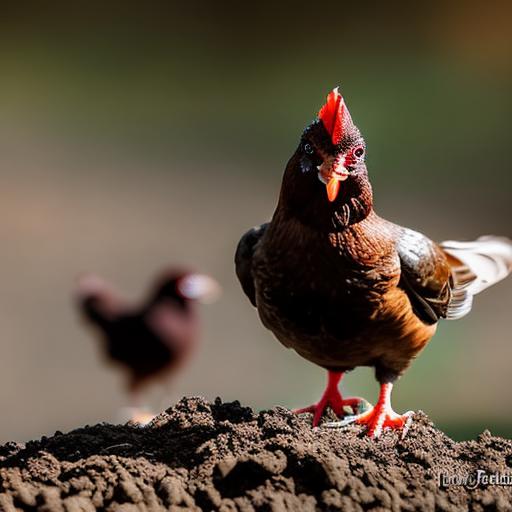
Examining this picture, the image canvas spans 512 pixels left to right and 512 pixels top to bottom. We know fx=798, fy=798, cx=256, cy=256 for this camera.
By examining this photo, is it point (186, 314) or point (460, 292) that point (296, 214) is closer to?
point (460, 292)

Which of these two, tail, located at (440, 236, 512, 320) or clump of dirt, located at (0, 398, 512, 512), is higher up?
tail, located at (440, 236, 512, 320)

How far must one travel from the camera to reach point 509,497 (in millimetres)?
1949

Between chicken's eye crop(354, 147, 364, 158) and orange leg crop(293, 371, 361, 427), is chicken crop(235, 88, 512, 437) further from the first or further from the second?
orange leg crop(293, 371, 361, 427)

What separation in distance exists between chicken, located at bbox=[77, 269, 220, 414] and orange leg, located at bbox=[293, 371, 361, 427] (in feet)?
Answer: 5.00

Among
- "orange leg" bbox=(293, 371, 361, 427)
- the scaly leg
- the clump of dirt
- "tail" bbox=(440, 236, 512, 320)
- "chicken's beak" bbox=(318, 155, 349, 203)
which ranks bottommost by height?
the clump of dirt

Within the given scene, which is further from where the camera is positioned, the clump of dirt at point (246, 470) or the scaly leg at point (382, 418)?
the scaly leg at point (382, 418)

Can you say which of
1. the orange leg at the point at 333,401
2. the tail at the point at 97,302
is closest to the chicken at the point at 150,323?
the tail at the point at 97,302

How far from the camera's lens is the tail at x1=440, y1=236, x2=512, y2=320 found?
2.89 meters

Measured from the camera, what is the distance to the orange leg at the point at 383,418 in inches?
98.3

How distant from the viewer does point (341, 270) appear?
2334 millimetres

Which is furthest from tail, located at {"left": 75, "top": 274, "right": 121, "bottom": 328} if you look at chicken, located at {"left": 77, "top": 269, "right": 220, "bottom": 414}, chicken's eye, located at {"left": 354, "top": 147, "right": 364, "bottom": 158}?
chicken's eye, located at {"left": 354, "top": 147, "right": 364, "bottom": 158}

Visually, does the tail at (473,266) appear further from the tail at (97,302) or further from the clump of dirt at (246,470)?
the tail at (97,302)

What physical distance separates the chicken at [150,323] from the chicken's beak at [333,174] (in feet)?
7.11

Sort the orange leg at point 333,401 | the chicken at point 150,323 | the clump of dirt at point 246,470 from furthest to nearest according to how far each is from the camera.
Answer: the chicken at point 150,323 < the orange leg at point 333,401 < the clump of dirt at point 246,470
